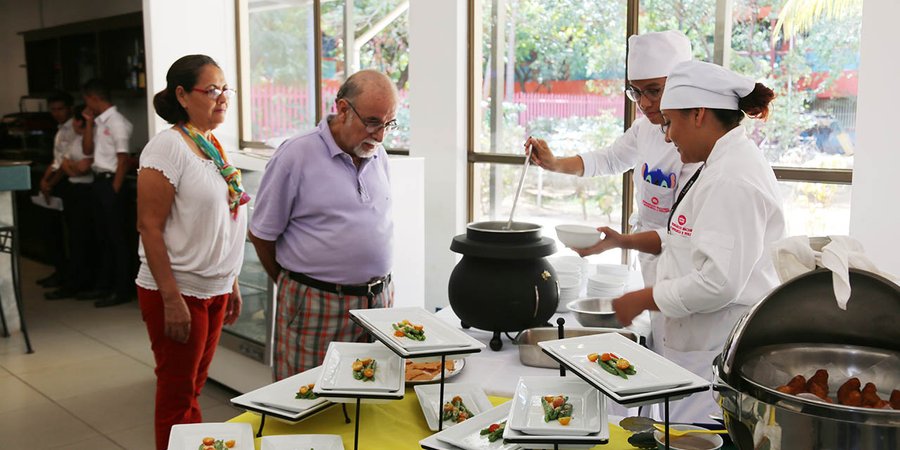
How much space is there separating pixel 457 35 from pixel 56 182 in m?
4.09

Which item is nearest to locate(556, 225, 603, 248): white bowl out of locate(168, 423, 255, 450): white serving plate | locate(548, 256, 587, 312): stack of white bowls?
locate(548, 256, 587, 312): stack of white bowls

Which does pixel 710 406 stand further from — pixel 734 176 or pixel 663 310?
pixel 734 176

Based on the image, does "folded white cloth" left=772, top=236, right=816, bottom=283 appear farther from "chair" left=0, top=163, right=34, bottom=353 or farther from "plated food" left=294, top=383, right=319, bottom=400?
"chair" left=0, top=163, right=34, bottom=353

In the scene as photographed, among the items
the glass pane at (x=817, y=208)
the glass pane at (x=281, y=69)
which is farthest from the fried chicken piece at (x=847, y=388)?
the glass pane at (x=281, y=69)

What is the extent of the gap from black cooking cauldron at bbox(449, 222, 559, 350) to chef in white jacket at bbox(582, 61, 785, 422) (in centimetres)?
25

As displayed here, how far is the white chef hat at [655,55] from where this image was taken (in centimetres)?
253

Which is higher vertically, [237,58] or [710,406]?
[237,58]

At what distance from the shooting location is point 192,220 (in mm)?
2561

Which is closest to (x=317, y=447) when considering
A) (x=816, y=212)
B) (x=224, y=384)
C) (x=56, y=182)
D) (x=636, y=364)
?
(x=636, y=364)

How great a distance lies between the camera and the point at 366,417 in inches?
65.9

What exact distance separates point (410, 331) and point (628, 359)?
446mm

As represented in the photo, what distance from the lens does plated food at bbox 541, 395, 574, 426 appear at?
1.36m

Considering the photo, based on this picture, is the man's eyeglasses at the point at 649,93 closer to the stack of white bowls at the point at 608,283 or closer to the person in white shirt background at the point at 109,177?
the stack of white bowls at the point at 608,283

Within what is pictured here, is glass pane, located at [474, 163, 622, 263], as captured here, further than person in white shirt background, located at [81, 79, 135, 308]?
No
